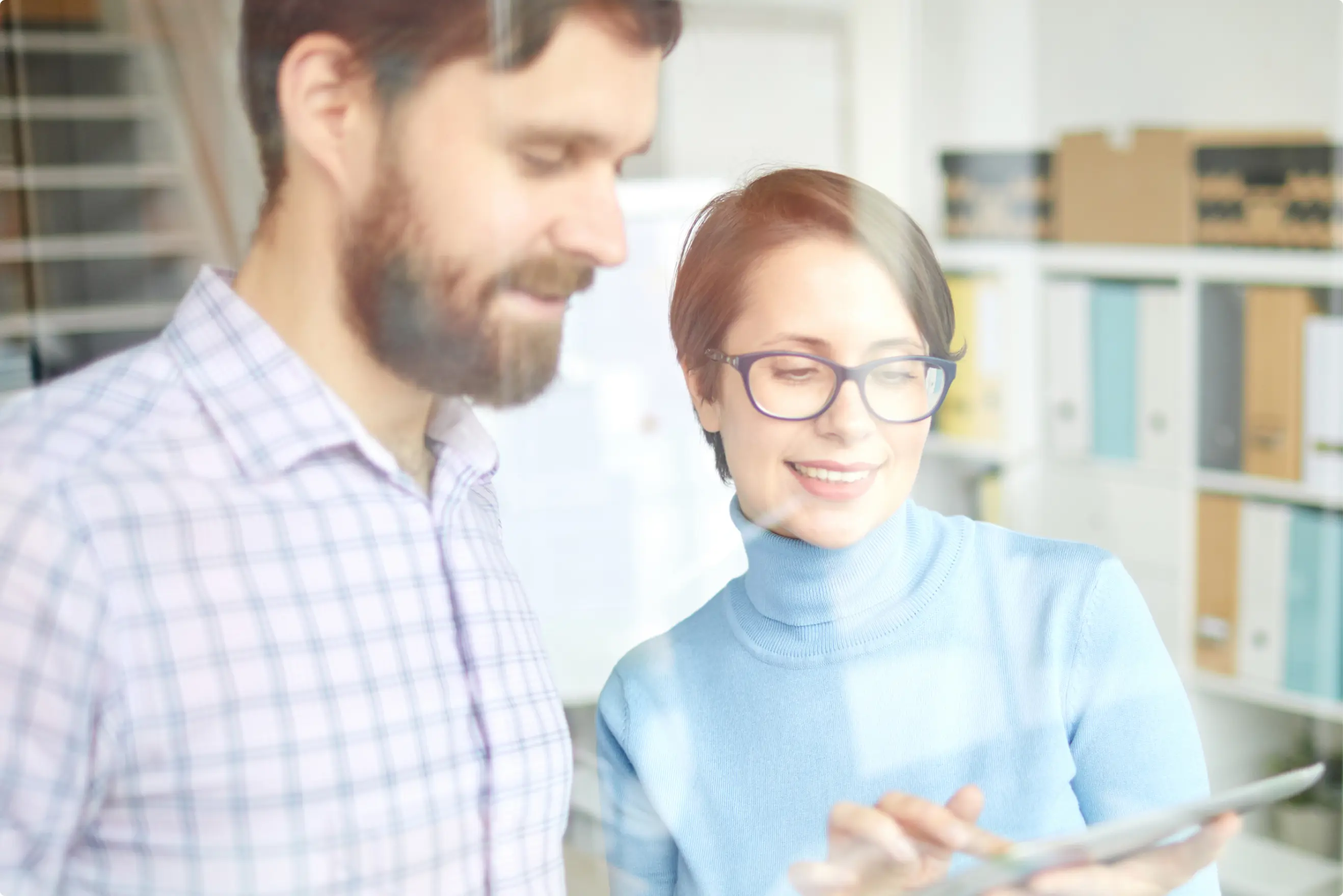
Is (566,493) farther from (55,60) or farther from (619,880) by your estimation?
(55,60)

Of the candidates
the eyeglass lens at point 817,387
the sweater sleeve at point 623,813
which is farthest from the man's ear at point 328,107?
the sweater sleeve at point 623,813

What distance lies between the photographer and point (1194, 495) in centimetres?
111

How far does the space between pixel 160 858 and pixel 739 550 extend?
47 cm

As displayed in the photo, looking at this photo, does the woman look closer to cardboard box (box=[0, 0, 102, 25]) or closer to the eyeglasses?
the eyeglasses

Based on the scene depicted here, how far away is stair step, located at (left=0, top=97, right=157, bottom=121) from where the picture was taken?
894mm

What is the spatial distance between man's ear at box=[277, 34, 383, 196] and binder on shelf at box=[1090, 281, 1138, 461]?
62 centimetres

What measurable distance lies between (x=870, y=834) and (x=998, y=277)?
1.55 ft

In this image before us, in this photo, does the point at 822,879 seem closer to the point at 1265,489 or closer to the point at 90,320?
the point at 1265,489

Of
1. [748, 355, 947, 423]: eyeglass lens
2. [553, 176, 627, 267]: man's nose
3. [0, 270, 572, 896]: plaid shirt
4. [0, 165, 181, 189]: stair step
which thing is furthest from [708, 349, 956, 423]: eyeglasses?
[0, 165, 181, 189]: stair step

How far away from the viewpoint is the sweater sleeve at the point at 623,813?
99cm

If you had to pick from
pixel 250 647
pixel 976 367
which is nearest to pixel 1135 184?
pixel 976 367

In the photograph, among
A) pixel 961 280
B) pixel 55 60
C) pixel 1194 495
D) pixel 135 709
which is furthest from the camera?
pixel 1194 495

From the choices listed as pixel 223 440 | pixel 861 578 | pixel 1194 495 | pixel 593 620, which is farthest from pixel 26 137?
pixel 1194 495

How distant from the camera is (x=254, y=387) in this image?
0.86 meters
